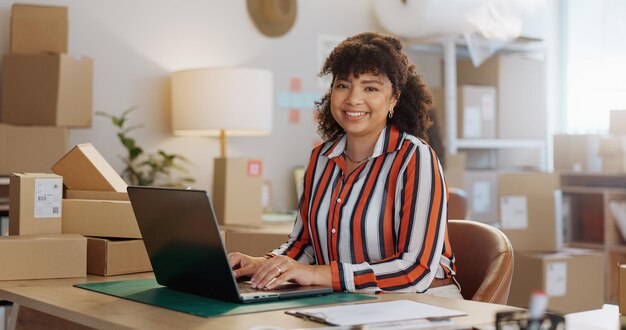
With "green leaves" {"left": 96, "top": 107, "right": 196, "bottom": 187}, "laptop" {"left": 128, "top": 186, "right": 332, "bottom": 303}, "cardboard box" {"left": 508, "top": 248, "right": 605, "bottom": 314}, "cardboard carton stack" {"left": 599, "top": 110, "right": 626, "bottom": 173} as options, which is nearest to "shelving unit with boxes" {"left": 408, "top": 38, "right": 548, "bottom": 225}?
"cardboard carton stack" {"left": 599, "top": 110, "right": 626, "bottom": 173}

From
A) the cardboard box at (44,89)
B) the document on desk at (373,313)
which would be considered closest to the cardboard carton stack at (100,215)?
the document on desk at (373,313)

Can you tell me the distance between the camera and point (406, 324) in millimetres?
1365

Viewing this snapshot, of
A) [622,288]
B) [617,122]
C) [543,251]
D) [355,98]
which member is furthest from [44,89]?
[617,122]

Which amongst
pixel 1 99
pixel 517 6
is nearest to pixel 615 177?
pixel 517 6

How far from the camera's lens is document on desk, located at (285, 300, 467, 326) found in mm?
1399

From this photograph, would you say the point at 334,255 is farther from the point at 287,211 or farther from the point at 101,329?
the point at 287,211

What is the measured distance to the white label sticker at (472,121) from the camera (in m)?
4.92

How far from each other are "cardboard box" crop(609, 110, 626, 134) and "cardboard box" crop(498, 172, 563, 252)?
1.30 meters

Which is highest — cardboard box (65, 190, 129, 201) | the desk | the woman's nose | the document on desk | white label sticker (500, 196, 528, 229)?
the woman's nose

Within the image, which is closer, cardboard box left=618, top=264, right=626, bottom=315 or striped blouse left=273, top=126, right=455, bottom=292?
cardboard box left=618, top=264, right=626, bottom=315

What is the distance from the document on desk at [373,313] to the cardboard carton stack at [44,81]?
214 cm

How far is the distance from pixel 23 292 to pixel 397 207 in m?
0.82

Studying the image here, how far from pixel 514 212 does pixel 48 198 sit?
6.99 feet

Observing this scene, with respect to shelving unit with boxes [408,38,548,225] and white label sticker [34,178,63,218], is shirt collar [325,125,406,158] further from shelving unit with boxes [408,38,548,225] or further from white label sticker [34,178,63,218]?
shelving unit with boxes [408,38,548,225]
